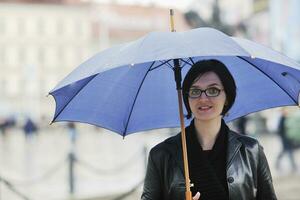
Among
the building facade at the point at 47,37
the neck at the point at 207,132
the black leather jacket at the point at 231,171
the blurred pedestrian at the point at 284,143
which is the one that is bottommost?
the blurred pedestrian at the point at 284,143

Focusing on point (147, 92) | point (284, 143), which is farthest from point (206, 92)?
point (284, 143)

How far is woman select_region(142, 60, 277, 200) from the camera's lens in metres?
2.18

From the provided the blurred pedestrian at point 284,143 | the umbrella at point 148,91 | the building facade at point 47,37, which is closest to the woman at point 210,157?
the umbrella at point 148,91

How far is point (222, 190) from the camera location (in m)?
2.16

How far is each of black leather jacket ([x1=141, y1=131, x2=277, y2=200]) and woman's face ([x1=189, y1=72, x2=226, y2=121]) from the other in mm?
127

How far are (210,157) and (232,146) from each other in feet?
0.33

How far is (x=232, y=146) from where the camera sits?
2.24m

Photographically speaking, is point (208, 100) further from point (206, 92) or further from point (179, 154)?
point (179, 154)

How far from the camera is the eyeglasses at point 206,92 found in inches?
89.7

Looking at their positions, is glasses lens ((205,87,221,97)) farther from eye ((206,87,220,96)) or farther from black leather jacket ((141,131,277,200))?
black leather jacket ((141,131,277,200))

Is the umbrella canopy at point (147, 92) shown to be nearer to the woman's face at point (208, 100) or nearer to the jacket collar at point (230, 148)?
the woman's face at point (208, 100)

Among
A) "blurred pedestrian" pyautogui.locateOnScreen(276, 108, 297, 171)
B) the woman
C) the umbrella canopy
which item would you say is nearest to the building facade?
"blurred pedestrian" pyautogui.locateOnScreen(276, 108, 297, 171)

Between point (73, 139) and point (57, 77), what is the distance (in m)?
59.4

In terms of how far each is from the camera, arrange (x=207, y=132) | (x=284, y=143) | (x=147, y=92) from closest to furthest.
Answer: (x=207, y=132), (x=147, y=92), (x=284, y=143)
